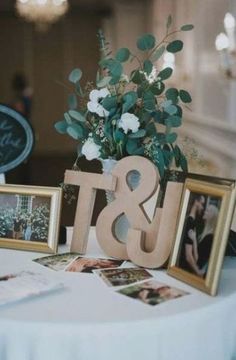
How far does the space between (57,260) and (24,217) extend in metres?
0.19

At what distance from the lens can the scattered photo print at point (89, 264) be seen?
129 cm

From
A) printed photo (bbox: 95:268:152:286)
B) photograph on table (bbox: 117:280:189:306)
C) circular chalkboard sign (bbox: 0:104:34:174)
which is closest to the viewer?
photograph on table (bbox: 117:280:189:306)

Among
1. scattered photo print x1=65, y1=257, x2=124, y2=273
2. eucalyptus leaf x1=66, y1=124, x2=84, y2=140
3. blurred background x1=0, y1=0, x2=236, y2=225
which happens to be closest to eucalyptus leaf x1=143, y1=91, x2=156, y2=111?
eucalyptus leaf x1=66, y1=124, x2=84, y2=140

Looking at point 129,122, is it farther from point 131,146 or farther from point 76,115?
point 76,115

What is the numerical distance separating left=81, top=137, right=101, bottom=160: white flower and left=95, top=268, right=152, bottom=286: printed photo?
348mm

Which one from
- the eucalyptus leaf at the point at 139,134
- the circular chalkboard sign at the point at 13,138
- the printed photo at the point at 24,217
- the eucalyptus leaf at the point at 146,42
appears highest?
the eucalyptus leaf at the point at 146,42

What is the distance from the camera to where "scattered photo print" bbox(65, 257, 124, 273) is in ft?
4.24

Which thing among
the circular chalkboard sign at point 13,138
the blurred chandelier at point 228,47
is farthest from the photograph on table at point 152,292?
the blurred chandelier at point 228,47

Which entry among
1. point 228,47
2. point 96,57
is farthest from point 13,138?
point 96,57

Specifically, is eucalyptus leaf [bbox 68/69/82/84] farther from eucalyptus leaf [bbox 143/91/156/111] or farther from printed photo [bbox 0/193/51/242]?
printed photo [bbox 0/193/51/242]

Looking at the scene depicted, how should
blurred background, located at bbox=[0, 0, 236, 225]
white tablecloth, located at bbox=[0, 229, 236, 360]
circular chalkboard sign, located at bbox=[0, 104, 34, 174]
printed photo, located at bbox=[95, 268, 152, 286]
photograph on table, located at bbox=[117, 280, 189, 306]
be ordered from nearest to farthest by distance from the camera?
white tablecloth, located at bbox=[0, 229, 236, 360] → photograph on table, located at bbox=[117, 280, 189, 306] → printed photo, located at bbox=[95, 268, 152, 286] → circular chalkboard sign, located at bbox=[0, 104, 34, 174] → blurred background, located at bbox=[0, 0, 236, 225]

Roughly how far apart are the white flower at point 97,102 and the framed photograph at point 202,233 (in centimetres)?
35

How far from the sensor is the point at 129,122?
1354 millimetres

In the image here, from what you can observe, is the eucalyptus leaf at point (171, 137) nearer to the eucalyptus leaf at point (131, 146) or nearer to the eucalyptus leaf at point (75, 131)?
the eucalyptus leaf at point (131, 146)
